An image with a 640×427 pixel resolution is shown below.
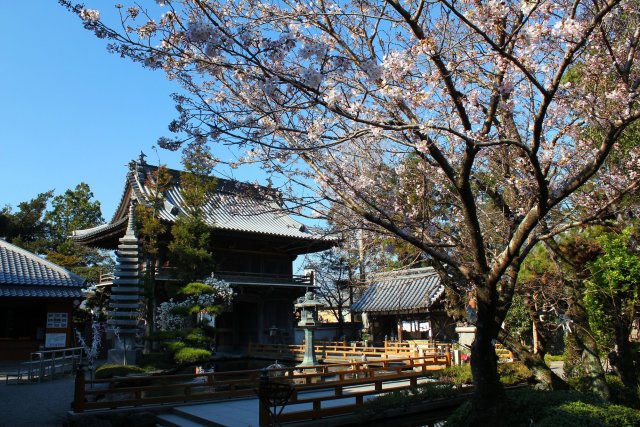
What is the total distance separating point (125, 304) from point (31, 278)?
9790 millimetres

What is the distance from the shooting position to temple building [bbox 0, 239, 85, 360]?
20.0m

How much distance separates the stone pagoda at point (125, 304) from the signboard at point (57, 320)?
29.4ft

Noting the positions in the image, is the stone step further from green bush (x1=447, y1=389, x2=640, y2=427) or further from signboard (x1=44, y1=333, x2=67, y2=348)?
signboard (x1=44, y1=333, x2=67, y2=348)

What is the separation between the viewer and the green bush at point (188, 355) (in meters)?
15.1

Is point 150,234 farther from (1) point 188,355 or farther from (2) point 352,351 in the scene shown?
(2) point 352,351

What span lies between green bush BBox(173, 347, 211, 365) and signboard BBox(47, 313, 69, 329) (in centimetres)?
808

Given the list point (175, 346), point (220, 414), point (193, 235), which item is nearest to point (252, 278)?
point (193, 235)

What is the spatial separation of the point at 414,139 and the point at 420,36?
1135 mm

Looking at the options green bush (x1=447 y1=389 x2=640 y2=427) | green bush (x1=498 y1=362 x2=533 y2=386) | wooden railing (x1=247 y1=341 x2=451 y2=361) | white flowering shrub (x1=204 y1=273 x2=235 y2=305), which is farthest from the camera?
white flowering shrub (x1=204 y1=273 x2=235 y2=305)

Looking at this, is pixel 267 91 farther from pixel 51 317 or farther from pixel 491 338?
pixel 51 317

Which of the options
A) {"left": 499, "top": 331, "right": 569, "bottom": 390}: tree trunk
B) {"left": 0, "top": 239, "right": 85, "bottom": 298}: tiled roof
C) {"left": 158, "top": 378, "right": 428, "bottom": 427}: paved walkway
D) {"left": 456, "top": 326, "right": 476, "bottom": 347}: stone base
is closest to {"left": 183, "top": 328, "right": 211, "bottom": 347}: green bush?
{"left": 158, "top": 378, "right": 428, "bottom": 427}: paved walkway

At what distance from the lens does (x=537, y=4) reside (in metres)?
4.91

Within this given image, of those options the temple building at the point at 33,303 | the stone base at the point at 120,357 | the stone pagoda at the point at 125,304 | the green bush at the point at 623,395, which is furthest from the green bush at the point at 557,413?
the temple building at the point at 33,303

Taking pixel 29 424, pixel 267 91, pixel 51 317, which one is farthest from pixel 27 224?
pixel 267 91
